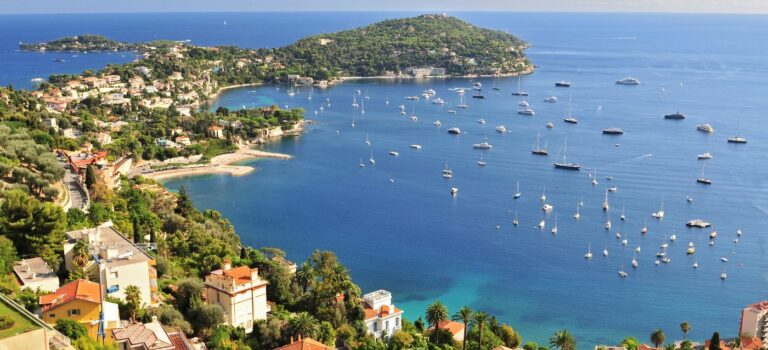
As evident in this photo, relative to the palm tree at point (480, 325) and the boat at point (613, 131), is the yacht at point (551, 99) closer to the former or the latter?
the boat at point (613, 131)

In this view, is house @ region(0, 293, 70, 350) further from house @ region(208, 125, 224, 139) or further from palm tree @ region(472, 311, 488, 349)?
house @ region(208, 125, 224, 139)

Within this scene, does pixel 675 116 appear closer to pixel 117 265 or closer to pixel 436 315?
pixel 436 315

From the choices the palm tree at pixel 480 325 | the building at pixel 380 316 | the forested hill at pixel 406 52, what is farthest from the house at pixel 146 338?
the forested hill at pixel 406 52

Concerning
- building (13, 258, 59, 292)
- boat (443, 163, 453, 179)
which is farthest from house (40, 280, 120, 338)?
boat (443, 163, 453, 179)

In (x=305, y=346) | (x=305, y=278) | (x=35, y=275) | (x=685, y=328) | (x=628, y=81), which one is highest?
(x=628, y=81)

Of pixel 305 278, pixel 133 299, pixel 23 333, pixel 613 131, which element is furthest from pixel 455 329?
pixel 613 131

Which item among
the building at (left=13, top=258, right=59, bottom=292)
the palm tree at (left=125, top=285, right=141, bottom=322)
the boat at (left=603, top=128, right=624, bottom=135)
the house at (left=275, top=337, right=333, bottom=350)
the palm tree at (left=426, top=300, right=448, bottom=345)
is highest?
the building at (left=13, top=258, right=59, bottom=292)

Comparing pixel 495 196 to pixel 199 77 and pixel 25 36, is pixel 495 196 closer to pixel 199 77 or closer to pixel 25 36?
pixel 199 77
